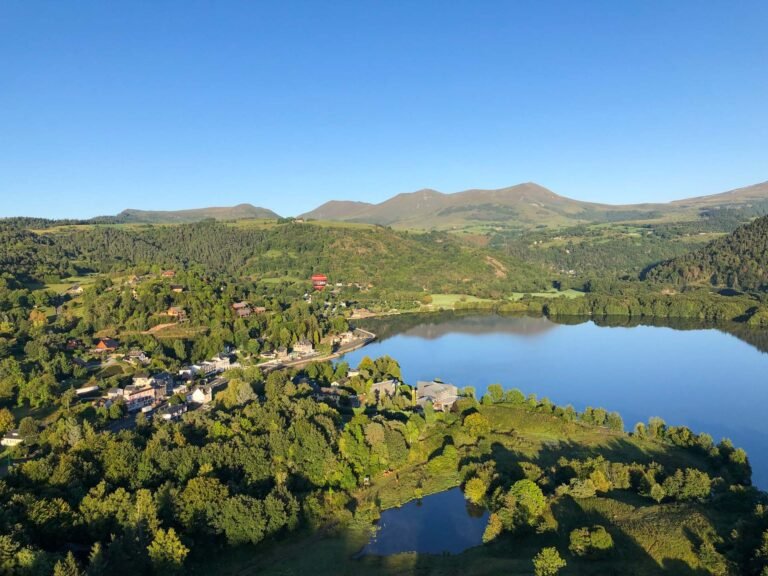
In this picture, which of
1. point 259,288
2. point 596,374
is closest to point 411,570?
point 596,374

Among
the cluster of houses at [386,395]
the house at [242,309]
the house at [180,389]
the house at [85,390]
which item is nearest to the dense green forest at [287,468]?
the cluster of houses at [386,395]

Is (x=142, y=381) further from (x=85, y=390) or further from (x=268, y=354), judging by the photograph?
(x=268, y=354)

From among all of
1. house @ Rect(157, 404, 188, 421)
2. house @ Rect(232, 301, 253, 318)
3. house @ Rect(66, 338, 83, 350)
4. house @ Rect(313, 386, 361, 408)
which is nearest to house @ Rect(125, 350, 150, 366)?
house @ Rect(66, 338, 83, 350)

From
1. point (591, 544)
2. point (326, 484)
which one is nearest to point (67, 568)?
point (326, 484)

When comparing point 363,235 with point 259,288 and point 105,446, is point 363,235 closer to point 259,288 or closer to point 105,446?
point 259,288

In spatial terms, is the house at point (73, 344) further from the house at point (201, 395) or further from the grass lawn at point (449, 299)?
the grass lawn at point (449, 299)

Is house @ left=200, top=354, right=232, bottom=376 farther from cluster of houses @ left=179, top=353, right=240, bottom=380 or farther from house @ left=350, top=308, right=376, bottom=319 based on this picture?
house @ left=350, top=308, right=376, bottom=319
